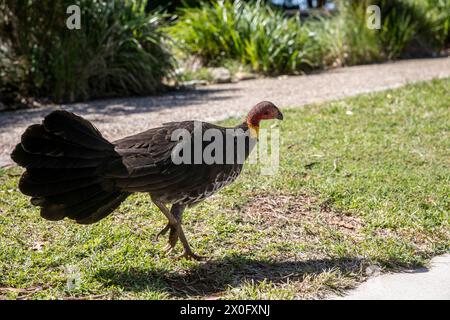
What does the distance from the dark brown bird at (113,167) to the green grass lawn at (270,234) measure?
Answer: 1.29 feet

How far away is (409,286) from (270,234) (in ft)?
4.10

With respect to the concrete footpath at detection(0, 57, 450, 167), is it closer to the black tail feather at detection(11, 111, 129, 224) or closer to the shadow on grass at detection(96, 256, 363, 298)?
the black tail feather at detection(11, 111, 129, 224)

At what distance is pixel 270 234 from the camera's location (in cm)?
487

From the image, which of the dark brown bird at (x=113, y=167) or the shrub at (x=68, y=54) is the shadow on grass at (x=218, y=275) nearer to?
the dark brown bird at (x=113, y=167)

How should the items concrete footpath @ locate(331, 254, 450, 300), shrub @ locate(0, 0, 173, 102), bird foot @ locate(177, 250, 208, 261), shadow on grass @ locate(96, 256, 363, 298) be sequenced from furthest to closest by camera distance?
shrub @ locate(0, 0, 173, 102)
bird foot @ locate(177, 250, 208, 261)
shadow on grass @ locate(96, 256, 363, 298)
concrete footpath @ locate(331, 254, 450, 300)

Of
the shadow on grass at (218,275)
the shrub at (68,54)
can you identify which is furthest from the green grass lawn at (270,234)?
the shrub at (68,54)

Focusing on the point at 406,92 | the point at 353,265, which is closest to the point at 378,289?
the point at 353,265

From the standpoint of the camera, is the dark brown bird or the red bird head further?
the red bird head

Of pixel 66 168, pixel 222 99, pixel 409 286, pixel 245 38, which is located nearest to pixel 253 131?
pixel 66 168

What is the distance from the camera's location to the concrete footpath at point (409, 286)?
12.5ft

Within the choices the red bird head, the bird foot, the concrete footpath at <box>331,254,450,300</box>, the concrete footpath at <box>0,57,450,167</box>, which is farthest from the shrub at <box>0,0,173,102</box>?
the concrete footpath at <box>331,254,450,300</box>

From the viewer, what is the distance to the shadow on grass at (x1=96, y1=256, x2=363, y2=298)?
157 inches

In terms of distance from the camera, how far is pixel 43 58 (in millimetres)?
10055

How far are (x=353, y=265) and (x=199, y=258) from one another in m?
1.10
